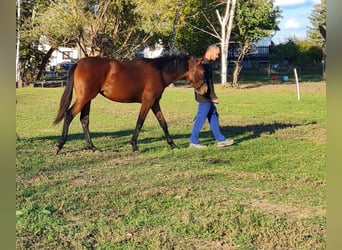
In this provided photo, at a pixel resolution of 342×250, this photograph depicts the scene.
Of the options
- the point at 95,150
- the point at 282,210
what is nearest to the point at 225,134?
the point at 95,150

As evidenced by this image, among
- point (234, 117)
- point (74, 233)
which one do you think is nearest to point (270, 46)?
point (234, 117)

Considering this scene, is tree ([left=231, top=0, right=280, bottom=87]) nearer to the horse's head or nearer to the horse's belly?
the horse's head

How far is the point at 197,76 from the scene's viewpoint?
25.3 ft

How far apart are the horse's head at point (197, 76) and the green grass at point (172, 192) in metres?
1.04

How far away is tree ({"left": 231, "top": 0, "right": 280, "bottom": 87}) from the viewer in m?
30.8

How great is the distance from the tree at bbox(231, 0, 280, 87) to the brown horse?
23.2 meters

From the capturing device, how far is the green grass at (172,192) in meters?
3.44

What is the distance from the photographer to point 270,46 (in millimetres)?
40406

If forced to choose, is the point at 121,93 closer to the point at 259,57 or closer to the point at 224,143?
the point at 224,143

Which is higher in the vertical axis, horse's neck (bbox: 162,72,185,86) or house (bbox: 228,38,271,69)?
house (bbox: 228,38,271,69)

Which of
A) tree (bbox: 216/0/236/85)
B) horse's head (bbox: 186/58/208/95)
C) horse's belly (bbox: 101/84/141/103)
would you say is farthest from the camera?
tree (bbox: 216/0/236/85)

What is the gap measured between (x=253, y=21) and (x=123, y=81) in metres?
25.1

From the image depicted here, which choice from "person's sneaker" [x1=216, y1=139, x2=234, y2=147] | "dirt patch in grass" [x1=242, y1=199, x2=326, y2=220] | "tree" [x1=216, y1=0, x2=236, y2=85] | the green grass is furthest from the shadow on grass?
"tree" [x1=216, y1=0, x2=236, y2=85]

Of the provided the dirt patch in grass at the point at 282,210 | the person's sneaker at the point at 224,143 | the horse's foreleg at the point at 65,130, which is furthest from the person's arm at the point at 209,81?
the dirt patch in grass at the point at 282,210
